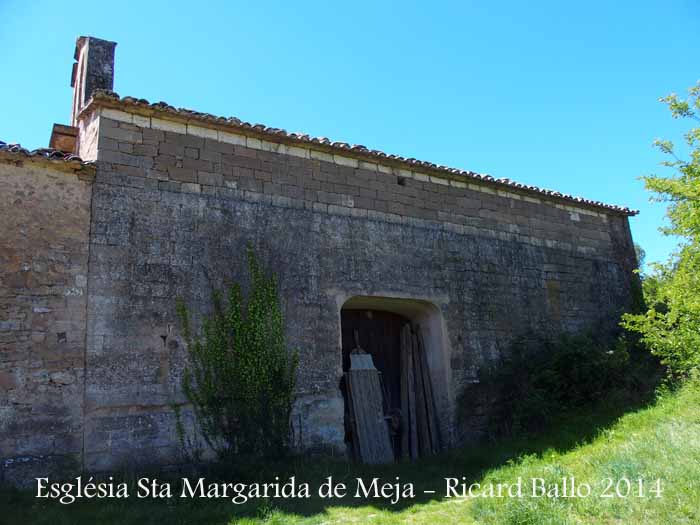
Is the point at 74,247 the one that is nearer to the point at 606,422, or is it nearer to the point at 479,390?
the point at 479,390

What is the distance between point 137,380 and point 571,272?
7.48 meters

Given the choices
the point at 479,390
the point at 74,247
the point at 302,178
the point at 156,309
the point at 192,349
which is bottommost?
the point at 479,390

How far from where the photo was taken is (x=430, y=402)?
8.94 meters

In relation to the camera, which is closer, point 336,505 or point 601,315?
point 336,505

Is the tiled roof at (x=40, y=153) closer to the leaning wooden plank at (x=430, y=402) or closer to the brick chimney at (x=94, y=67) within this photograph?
the brick chimney at (x=94, y=67)

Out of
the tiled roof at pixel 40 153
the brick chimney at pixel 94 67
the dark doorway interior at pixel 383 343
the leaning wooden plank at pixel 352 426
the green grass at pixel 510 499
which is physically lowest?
the green grass at pixel 510 499

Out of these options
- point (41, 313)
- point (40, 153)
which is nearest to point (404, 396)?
point (41, 313)

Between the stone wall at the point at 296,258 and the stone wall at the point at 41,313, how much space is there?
0.17 meters

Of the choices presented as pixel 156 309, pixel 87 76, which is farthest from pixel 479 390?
pixel 87 76

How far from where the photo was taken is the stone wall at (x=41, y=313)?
5980mm

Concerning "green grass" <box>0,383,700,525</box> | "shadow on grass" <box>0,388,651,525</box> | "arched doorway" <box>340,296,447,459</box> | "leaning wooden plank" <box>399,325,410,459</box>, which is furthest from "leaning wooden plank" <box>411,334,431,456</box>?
"green grass" <box>0,383,700,525</box>

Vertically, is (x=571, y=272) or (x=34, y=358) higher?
(x=571, y=272)

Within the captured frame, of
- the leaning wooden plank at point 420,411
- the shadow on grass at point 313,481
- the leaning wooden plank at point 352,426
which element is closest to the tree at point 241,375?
the shadow on grass at point 313,481

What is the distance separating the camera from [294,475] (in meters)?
6.55
